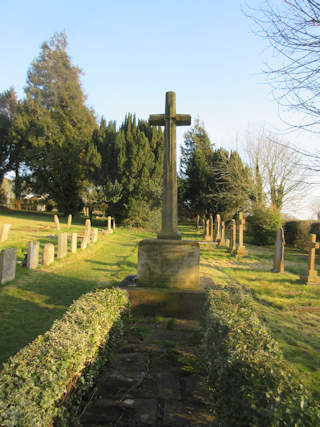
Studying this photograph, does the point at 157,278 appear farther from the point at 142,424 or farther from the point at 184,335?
the point at 142,424

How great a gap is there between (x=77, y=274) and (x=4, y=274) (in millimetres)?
1874

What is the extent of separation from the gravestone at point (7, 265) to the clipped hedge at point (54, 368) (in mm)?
3909

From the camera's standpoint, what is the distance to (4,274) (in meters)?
6.17

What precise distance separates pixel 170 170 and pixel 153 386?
3399mm

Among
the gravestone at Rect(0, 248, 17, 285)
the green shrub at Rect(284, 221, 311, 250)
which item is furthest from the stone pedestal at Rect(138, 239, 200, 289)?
the green shrub at Rect(284, 221, 311, 250)

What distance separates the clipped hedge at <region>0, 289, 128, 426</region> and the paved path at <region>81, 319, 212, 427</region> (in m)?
0.22

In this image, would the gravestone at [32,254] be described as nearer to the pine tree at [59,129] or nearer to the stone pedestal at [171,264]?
the stone pedestal at [171,264]

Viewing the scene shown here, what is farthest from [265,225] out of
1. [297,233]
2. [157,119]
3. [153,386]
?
[153,386]

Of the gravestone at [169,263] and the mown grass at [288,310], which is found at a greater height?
the gravestone at [169,263]

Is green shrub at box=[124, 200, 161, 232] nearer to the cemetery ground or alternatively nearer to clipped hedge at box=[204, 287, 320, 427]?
the cemetery ground

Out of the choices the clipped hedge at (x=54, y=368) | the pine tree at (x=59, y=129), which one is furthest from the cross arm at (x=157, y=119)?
the pine tree at (x=59, y=129)

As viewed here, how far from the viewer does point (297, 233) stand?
18.6 metres

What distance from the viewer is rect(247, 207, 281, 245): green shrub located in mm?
19141

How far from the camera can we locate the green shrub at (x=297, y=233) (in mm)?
17781
